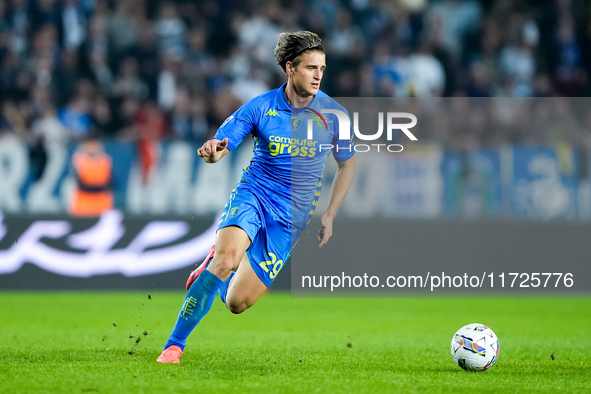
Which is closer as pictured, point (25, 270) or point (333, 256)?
point (333, 256)

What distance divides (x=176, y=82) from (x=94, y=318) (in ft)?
19.1

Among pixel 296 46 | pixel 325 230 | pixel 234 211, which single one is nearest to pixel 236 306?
pixel 234 211

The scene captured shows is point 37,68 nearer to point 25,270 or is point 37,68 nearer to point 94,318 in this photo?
point 25,270

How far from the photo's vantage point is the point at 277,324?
8.65m

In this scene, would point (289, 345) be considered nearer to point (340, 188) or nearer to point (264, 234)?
point (264, 234)

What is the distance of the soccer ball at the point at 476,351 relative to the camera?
548 cm

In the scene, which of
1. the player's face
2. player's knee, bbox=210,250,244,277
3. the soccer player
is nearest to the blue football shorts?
the soccer player

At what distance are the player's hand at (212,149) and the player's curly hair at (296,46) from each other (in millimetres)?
941

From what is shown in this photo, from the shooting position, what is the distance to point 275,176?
19.4ft

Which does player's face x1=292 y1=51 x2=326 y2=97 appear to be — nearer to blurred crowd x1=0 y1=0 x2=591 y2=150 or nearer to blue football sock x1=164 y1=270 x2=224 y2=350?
blue football sock x1=164 y1=270 x2=224 y2=350

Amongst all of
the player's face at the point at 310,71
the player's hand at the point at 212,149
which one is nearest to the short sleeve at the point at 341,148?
the player's face at the point at 310,71

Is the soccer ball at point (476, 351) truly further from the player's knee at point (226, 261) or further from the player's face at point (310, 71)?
the player's face at point (310, 71)

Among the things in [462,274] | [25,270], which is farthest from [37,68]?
[462,274]

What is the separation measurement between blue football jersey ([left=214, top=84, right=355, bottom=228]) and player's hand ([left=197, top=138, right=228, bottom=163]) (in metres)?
0.34
